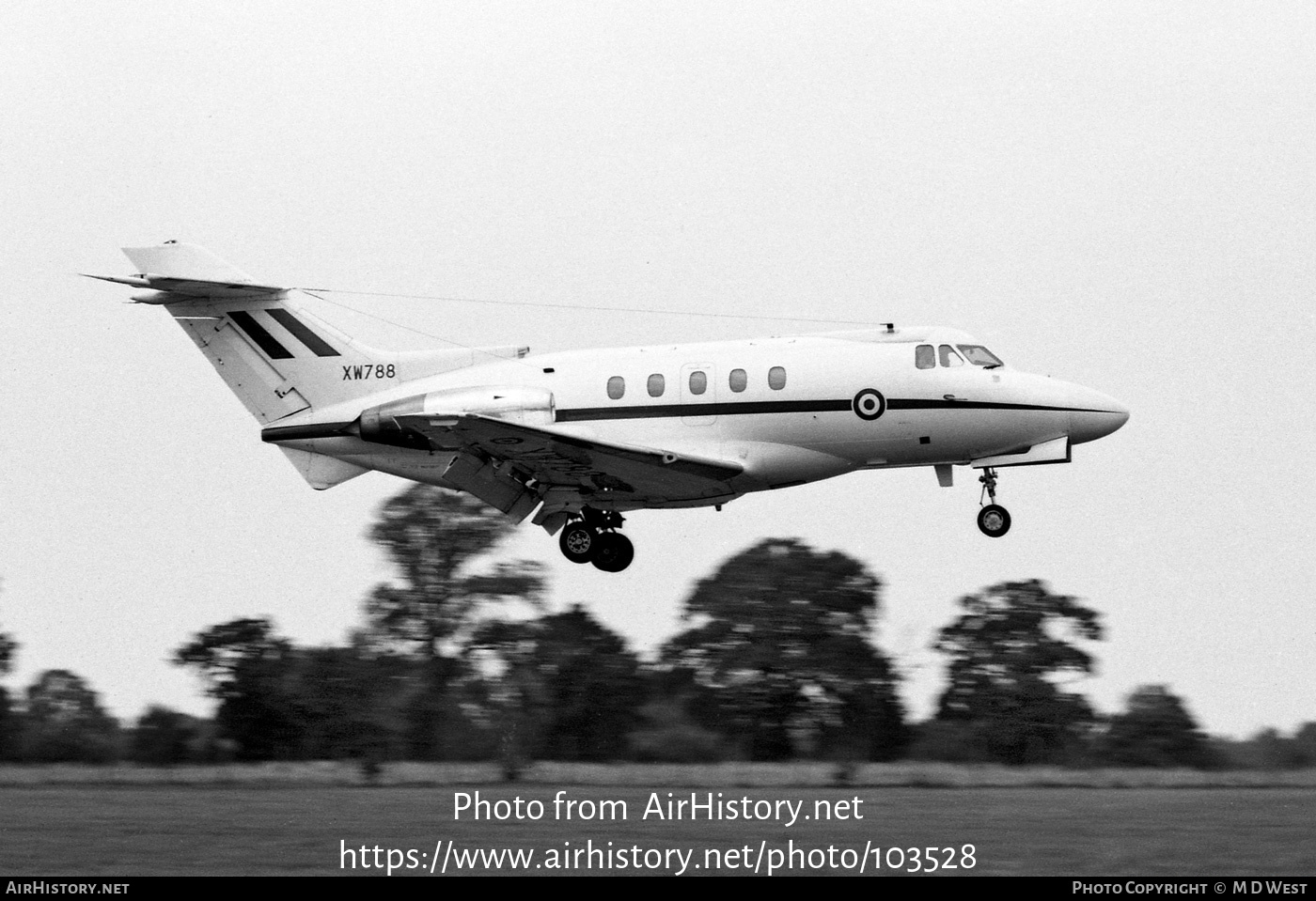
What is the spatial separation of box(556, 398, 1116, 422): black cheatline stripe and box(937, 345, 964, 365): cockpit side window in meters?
0.66

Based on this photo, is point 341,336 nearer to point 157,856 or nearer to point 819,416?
point 819,416

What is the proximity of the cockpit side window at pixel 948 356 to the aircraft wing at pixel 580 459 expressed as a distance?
3.65 metres

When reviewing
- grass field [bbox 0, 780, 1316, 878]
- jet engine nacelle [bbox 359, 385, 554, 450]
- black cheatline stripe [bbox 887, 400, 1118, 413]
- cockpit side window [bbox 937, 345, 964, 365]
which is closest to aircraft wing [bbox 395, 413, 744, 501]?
jet engine nacelle [bbox 359, 385, 554, 450]

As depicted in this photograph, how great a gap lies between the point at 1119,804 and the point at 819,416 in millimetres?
7274

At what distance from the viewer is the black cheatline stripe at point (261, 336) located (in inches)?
1242

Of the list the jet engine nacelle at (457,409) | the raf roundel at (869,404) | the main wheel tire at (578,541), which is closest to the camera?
the raf roundel at (869,404)

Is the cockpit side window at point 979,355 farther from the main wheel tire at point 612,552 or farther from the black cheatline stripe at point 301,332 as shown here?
the black cheatline stripe at point 301,332

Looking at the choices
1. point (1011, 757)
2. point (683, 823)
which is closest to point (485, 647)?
point (1011, 757)

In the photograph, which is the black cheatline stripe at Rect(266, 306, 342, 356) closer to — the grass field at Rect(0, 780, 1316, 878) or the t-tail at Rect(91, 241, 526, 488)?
the t-tail at Rect(91, 241, 526, 488)

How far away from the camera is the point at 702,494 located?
96.2 feet

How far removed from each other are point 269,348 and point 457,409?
456 cm

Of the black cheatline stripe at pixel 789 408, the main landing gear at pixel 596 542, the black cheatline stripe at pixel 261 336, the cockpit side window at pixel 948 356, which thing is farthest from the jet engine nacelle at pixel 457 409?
the cockpit side window at pixel 948 356

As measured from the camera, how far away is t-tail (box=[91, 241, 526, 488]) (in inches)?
1232

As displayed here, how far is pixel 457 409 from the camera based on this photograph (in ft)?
94.8
